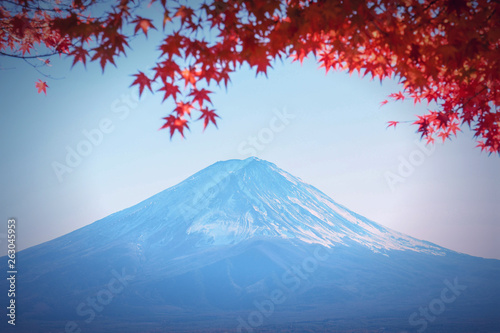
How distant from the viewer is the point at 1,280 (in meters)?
45.6

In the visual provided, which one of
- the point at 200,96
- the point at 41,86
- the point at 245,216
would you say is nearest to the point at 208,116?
the point at 200,96

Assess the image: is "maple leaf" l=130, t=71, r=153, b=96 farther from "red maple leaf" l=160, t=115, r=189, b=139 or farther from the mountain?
the mountain

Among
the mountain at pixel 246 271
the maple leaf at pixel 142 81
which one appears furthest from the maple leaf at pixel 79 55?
the mountain at pixel 246 271

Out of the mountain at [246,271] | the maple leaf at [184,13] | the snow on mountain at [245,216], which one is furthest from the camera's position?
the snow on mountain at [245,216]

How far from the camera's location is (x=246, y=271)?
43.6m

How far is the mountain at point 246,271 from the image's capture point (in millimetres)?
32344

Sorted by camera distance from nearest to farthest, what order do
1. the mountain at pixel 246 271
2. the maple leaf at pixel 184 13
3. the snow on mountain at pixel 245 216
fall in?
the maple leaf at pixel 184 13, the mountain at pixel 246 271, the snow on mountain at pixel 245 216

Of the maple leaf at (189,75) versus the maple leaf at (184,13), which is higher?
the maple leaf at (184,13)

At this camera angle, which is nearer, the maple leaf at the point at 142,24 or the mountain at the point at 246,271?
the maple leaf at the point at 142,24

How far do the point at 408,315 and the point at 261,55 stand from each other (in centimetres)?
3691

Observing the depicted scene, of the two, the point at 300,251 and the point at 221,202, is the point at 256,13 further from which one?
the point at 221,202

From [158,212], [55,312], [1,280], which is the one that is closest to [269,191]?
[158,212]

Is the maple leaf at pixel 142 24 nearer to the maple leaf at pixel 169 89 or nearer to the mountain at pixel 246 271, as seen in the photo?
the maple leaf at pixel 169 89

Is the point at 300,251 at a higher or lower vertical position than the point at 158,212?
lower
